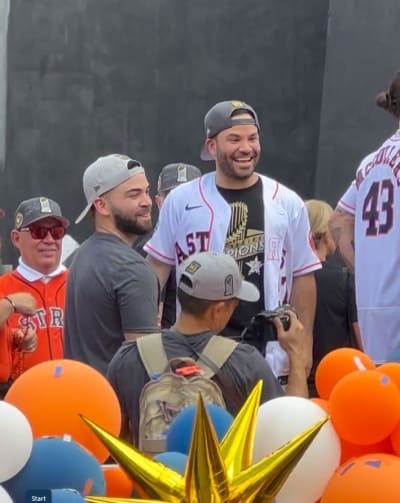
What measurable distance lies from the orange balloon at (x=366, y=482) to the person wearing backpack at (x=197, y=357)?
0.78 m

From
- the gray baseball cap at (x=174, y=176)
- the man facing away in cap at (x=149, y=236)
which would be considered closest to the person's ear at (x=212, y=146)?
the man facing away in cap at (x=149, y=236)

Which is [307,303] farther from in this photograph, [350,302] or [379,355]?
[379,355]

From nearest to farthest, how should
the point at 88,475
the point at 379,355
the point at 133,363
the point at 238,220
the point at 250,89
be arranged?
the point at 88,475 → the point at 133,363 → the point at 379,355 → the point at 238,220 → the point at 250,89

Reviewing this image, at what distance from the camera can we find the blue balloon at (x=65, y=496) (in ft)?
6.88

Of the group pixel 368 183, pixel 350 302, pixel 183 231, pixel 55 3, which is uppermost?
pixel 55 3

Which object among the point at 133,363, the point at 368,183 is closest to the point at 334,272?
the point at 368,183

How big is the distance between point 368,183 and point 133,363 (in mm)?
1304

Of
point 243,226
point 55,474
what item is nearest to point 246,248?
point 243,226

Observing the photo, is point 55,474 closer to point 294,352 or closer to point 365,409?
point 365,409

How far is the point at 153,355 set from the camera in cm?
346

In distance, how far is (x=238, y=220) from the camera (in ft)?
16.0

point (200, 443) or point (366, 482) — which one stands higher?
point (200, 443)

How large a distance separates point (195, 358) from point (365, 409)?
3.17 ft

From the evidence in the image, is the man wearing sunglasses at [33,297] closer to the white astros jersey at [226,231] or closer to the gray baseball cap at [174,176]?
the white astros jersey at [226,231]
